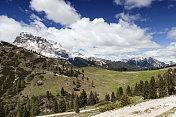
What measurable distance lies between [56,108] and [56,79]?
93.4 meters

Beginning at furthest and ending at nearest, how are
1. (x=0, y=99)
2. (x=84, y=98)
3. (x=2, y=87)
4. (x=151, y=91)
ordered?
(x=2, y=87)
(x=0, y=99)
(x=84, y=98)
(x=151, y=91)

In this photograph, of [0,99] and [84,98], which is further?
[0,99]

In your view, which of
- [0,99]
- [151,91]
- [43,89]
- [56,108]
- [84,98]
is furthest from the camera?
[43,89]

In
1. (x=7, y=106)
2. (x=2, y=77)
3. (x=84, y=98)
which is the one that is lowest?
(x=7, y=106)

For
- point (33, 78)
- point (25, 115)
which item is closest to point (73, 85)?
point (33, 78)

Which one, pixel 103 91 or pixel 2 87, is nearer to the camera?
pixel 2 87

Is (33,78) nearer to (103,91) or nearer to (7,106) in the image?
(7,106)

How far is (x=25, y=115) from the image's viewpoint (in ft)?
285

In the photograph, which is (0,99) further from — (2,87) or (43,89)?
(43,89)

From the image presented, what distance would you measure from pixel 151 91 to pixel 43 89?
13213cm

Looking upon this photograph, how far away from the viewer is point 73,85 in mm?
192750

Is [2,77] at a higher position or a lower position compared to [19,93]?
higher

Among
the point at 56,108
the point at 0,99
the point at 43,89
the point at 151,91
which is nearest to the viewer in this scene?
the point at 151,91

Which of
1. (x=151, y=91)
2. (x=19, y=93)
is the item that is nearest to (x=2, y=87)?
(x=19, y=93)
